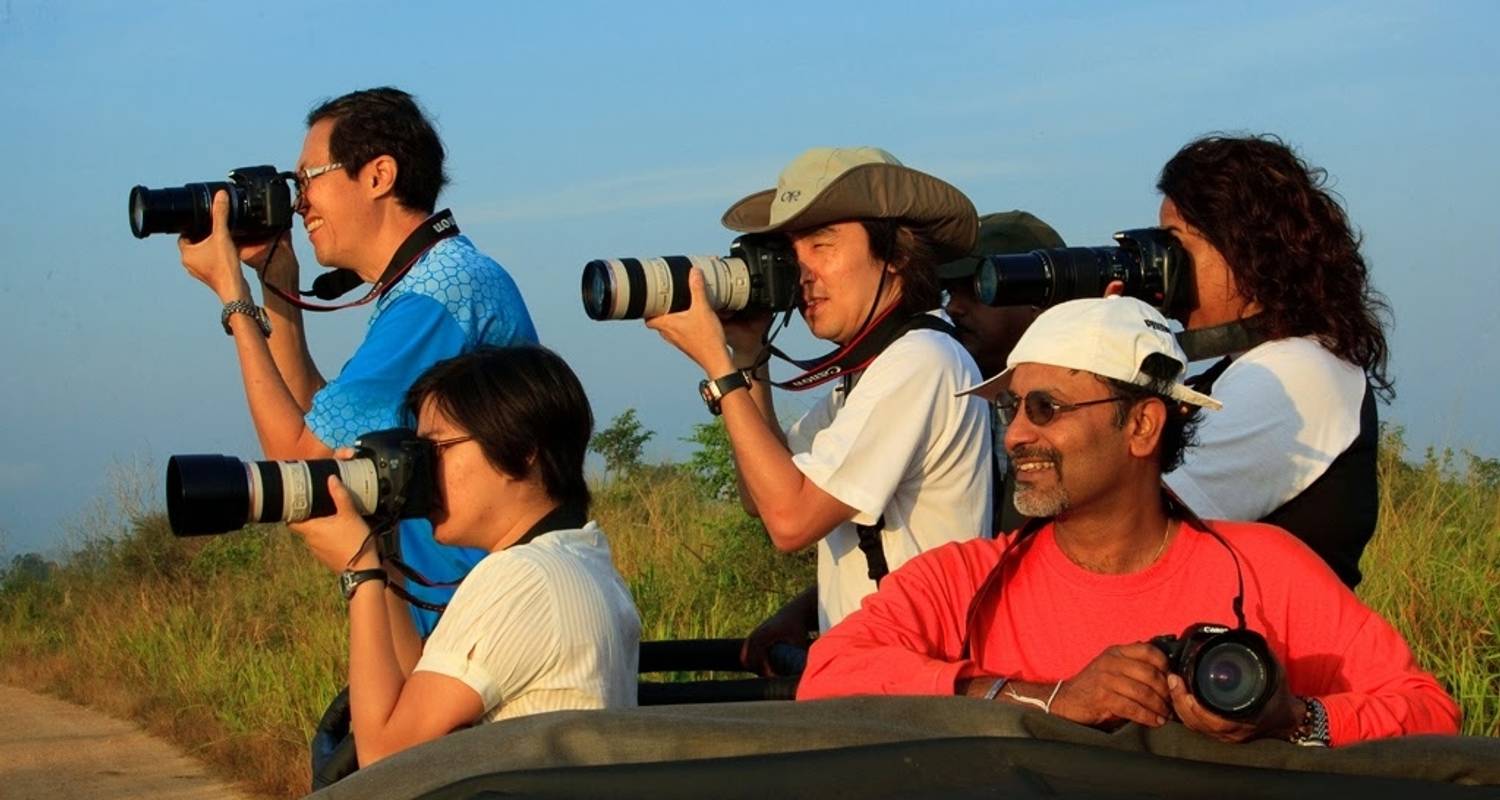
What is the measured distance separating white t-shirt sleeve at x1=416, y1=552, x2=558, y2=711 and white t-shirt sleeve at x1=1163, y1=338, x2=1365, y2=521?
40.9 inches

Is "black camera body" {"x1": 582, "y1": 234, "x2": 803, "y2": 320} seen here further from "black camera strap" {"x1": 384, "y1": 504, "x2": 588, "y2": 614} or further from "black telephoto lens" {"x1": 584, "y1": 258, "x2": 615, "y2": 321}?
"black camera strap" {"x1": 384, "y1": 504, "x2": 588, "y2": 614}

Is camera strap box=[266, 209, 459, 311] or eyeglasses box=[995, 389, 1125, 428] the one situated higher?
camera strap box=[266, 209, 459, 311]

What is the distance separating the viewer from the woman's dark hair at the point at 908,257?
141 inches

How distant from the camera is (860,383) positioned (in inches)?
132

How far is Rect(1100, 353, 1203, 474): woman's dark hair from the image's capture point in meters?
2.92

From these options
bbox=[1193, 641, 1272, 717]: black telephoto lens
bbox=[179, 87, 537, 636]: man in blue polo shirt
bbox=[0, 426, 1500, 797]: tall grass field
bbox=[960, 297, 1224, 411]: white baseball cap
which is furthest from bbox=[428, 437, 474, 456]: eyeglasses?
bbox=[0, 426, 1500, 797]: tall grass field

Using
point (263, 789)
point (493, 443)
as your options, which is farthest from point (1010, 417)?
point (263, 789)

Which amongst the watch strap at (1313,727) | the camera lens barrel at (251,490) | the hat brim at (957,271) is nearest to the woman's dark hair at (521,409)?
the camera lens barrel at (251,490)

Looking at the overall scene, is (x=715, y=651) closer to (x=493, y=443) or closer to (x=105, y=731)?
(x=493, y=443)

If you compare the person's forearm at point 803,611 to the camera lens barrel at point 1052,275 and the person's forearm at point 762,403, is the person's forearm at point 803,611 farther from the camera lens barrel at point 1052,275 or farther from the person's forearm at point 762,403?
the camera lens barrel at point 1052,275

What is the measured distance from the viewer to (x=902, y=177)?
3.59 metres

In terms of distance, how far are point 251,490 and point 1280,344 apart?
1684 millimetres

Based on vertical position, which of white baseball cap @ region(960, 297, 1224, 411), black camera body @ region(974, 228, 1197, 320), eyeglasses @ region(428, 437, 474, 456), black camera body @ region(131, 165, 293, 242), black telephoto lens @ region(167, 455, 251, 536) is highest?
black camera body @ region(131, 165, 293, 242)

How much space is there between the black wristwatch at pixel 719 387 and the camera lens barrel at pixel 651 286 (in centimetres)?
17
